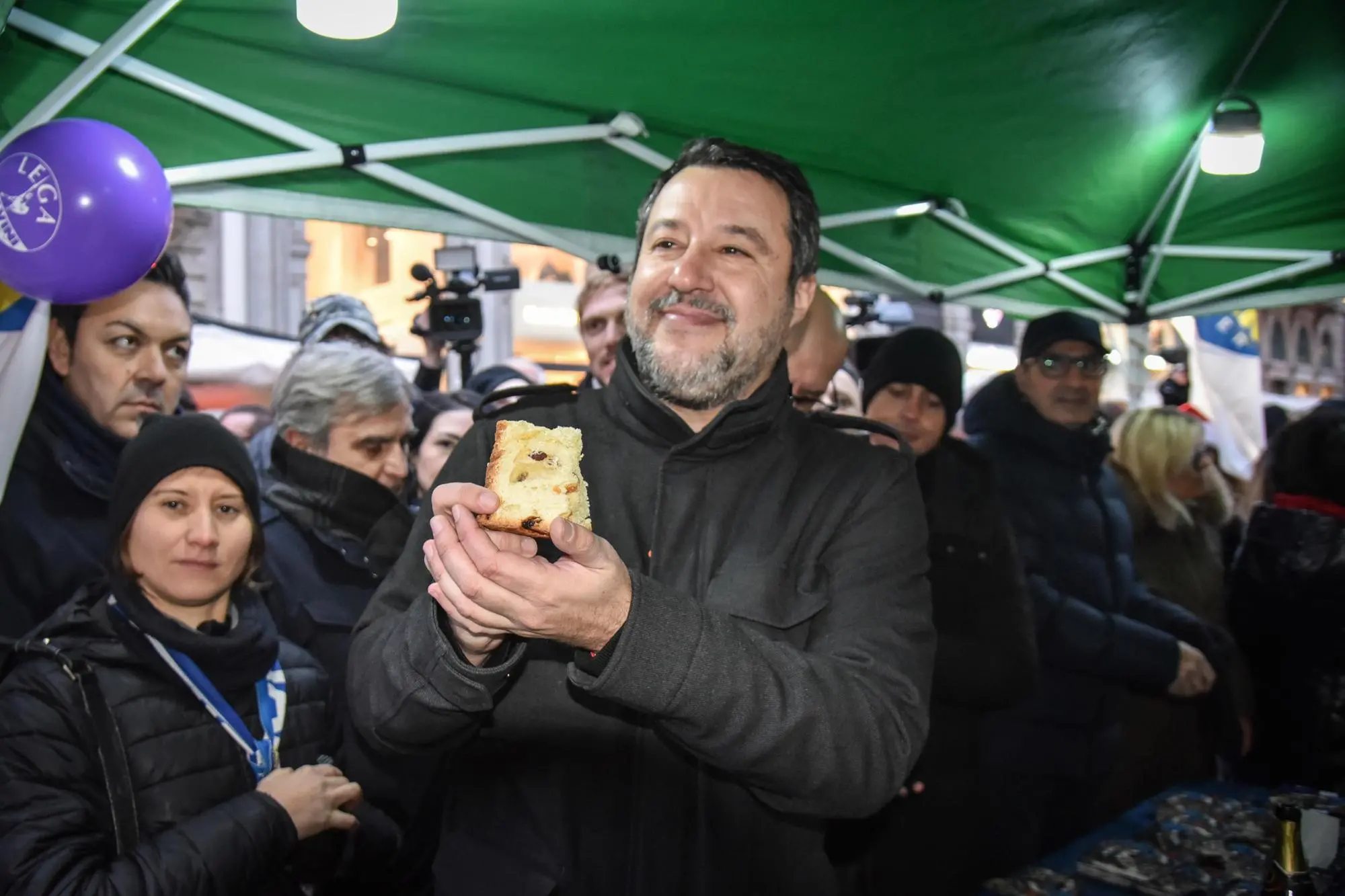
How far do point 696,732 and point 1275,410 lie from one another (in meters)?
9.64

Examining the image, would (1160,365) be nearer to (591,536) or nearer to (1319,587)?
(1319,587)

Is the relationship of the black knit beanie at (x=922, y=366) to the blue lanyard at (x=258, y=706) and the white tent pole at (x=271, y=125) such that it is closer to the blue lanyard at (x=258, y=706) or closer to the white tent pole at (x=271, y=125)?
the white tent pole at (x=271, y=125)

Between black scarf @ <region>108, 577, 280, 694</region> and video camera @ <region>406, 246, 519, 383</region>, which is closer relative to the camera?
black scarf @ <region>108, 577, 280, 694</region>

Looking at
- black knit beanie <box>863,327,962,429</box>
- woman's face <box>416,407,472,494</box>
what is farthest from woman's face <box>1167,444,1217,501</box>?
woman's face <box>416,407,472,494</box>

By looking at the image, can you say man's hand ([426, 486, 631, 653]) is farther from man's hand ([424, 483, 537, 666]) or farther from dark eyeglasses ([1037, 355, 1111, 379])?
dark eyeglasses ([1037, 355, 1111, 379])

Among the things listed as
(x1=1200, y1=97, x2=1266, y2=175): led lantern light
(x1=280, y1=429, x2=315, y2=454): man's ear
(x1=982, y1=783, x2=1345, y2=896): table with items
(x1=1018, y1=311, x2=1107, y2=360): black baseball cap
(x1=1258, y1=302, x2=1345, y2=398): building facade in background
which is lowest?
(x1=982, y1=783, x2=1345, y2=896): table with items

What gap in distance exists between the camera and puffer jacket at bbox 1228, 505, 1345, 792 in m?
3.94

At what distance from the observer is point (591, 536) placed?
4.10 ft

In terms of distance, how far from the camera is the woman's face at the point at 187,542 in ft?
7.70

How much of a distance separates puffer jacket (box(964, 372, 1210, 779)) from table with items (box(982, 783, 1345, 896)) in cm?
49

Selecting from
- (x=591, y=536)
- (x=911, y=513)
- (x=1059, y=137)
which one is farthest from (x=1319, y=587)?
(x=591, y=536)

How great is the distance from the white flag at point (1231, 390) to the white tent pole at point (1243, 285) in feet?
11.4

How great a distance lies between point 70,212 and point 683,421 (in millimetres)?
1741

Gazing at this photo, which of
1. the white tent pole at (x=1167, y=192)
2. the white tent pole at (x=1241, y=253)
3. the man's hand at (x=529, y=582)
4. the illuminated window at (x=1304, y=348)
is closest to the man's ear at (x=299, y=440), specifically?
the man's hand at (x=529, y=582)
